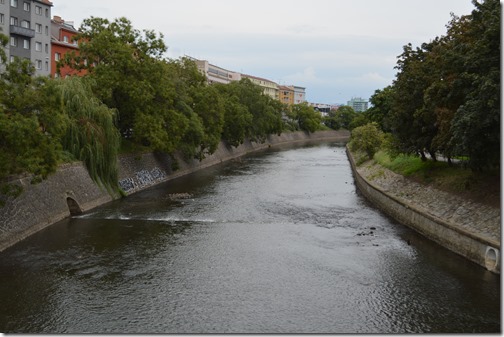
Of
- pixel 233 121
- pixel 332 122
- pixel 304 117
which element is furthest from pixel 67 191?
pixel 332 122

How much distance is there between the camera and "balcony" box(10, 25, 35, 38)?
61528 mm

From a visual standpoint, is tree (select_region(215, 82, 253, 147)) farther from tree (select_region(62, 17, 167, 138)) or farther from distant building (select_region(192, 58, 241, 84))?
distant building (select_region(192, 58, 241, 84))

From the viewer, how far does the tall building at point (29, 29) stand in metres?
61.3

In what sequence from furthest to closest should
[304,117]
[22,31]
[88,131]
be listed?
[304,117] → [22,31] → [88,131]

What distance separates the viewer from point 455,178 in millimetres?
29594

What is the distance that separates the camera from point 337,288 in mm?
19375

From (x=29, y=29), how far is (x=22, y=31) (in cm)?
136

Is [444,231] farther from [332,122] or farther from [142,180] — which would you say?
[332,122]

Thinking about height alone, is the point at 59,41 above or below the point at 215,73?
below

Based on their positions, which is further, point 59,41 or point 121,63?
point 59,41

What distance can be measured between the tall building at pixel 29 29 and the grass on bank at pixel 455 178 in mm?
47108

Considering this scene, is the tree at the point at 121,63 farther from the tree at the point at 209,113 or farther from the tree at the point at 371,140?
the tree at the point at 371,140

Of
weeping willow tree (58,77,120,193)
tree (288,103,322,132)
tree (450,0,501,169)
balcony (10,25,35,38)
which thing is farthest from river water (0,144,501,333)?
tree (288,103,322,132)

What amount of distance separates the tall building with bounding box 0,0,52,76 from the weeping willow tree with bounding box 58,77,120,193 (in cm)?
2905
